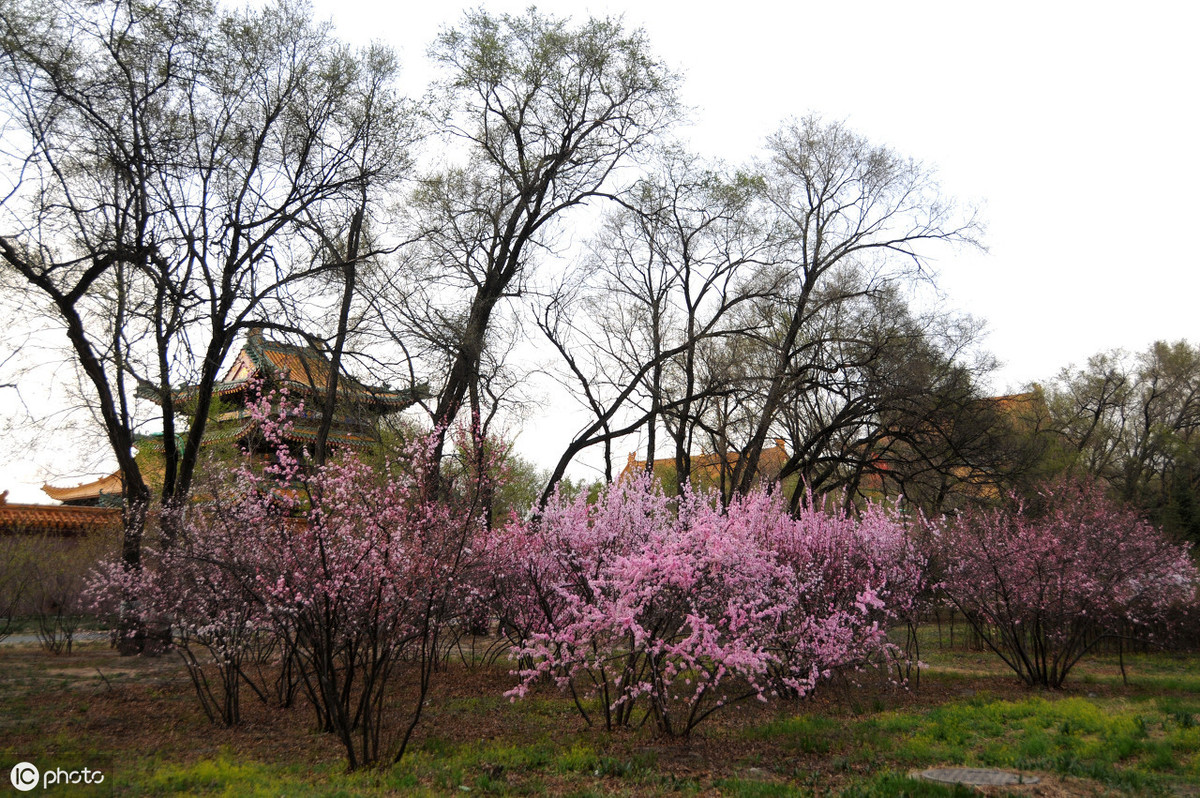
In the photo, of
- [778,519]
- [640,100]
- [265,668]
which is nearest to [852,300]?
[640,100]

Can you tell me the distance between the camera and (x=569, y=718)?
301 inches

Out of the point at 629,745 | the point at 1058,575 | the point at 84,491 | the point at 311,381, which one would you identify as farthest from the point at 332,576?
the point at 84,491

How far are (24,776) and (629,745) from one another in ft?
14.2

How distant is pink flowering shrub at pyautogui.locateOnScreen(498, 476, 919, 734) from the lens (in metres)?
6.43

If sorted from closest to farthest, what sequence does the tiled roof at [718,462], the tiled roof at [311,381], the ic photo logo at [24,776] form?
the ic photo logo at [24,776] → the tiled roof at [311,381] → the tiled roof at [718,462]

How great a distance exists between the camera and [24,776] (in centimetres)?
522

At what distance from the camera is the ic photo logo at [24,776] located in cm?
506

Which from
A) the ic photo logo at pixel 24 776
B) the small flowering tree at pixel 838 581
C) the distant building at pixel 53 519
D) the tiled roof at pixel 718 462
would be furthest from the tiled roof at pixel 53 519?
the small flowering tree at pixel 838 581

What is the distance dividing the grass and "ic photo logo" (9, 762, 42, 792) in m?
0.30

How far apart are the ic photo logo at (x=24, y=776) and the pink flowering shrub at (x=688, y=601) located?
10.9ft

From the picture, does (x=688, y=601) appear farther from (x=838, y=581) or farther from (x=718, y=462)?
(x=718, y=462)

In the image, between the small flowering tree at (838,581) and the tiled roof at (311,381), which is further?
the tiled roof at (311,381)

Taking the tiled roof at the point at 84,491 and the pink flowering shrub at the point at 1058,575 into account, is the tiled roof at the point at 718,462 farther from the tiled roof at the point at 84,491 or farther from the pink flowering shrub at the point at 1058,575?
the tiled roof at the point at 84,491

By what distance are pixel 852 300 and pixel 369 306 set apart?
12268mm
